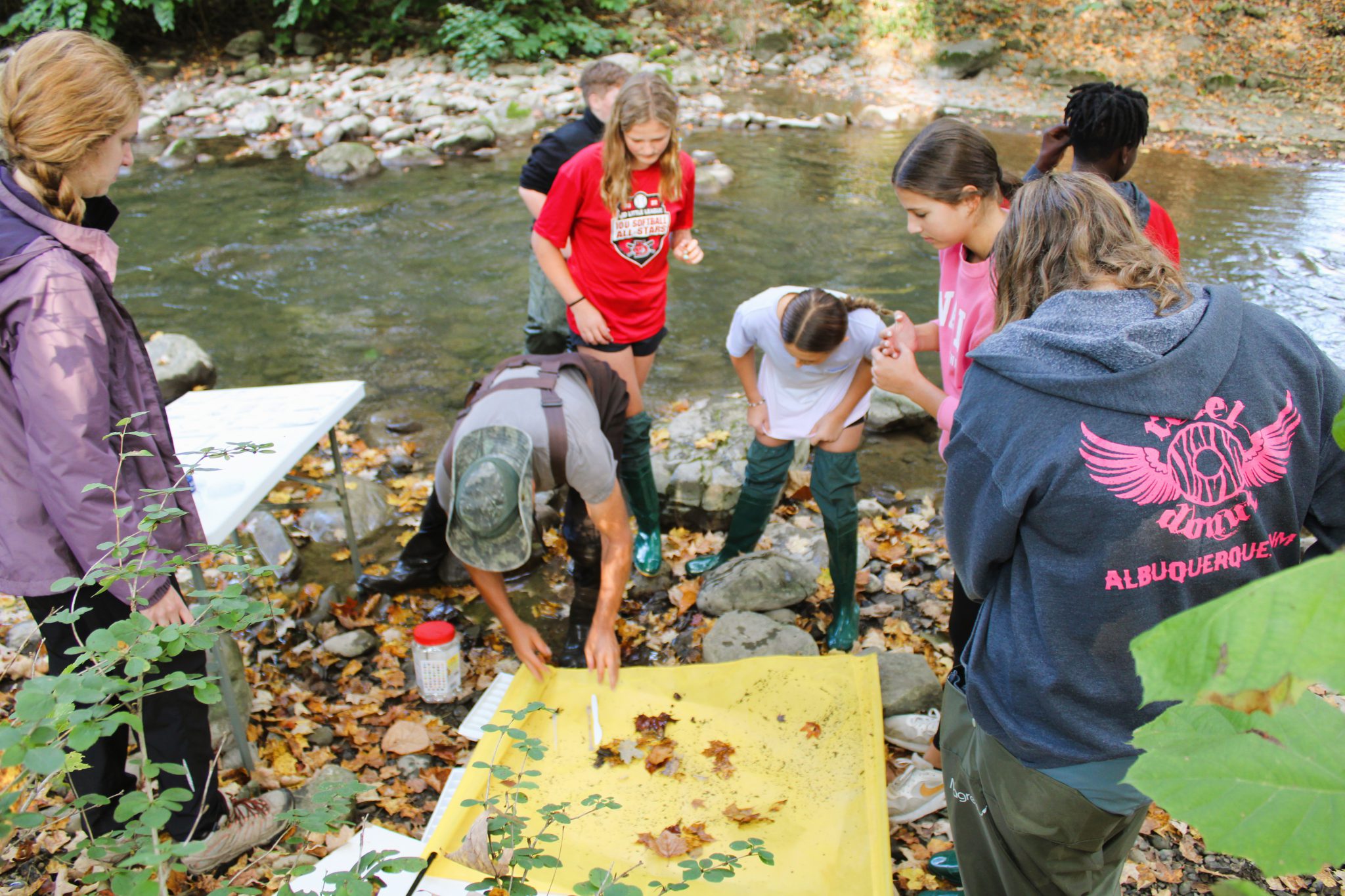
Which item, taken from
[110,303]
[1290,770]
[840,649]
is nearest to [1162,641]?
[1290,770]

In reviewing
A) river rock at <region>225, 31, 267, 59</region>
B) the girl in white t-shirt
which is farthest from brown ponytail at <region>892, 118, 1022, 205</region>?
river rock at <region>225, 31, 267, 59</region>

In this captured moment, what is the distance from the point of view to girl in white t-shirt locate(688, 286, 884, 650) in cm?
355

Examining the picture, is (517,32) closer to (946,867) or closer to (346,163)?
(346,163)

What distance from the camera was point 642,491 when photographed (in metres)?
4.20

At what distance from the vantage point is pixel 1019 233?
1829mm

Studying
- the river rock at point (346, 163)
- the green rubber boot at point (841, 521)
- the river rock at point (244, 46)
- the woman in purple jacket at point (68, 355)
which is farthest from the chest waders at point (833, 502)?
the river rock at point (244, 46)

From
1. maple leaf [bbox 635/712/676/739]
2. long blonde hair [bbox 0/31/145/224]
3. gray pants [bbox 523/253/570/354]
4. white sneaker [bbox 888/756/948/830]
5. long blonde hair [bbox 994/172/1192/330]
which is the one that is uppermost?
long blonde hair [bbox 0/31/145/224]

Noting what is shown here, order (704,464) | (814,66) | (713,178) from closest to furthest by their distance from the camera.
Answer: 1. (704,464)
2. (713,178)
3. (814,66)

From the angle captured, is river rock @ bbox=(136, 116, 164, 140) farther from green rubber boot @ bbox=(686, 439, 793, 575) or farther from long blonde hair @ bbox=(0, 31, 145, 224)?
long blonde hair @ bbox=(0, 31, 145, 224)

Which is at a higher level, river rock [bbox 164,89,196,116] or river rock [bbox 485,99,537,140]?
river rock [bbox 164,89,196,116]

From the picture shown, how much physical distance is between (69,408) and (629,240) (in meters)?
2.50

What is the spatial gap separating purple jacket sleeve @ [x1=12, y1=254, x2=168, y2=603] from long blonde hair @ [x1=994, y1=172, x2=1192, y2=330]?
6.74ft

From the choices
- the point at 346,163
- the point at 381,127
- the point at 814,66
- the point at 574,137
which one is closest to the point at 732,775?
the point at 574,137

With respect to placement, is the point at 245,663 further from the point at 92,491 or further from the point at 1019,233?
the point at 1019,233
